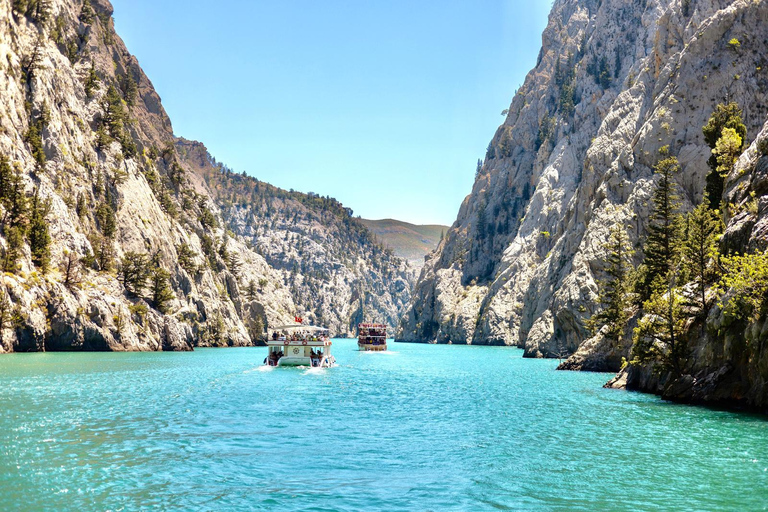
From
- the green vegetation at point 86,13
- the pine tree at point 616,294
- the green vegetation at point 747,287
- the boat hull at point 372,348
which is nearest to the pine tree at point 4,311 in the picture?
the pine tree at point 616,294

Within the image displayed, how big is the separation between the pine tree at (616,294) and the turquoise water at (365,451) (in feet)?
71.9

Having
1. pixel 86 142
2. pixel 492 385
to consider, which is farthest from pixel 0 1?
pixel 492 385

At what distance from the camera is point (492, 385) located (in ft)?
199

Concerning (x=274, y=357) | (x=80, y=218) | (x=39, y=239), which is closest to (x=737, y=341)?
(x=274, y=357)

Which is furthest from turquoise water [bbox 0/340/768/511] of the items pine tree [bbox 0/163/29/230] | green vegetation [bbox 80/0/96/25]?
green vegetation [bbox 80/0/96/25]

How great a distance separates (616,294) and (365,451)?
56065mm

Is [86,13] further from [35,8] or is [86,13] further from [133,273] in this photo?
[133,273]

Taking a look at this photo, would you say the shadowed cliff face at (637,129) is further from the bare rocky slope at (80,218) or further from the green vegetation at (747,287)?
the bare rocky slope at (80,218)

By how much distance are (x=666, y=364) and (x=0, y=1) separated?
112378 millimetres

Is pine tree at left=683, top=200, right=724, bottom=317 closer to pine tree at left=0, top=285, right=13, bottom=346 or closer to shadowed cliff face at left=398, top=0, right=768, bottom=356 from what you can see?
shadowed cliff face at left=398, top=0, right=768, bottom=356

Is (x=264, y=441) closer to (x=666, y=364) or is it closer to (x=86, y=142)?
(x=666, y=364)

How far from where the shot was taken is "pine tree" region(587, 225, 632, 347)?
69.9 metres

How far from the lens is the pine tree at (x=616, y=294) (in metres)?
69.9

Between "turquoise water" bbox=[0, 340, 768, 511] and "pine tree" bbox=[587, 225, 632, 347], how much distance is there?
71.9ft
